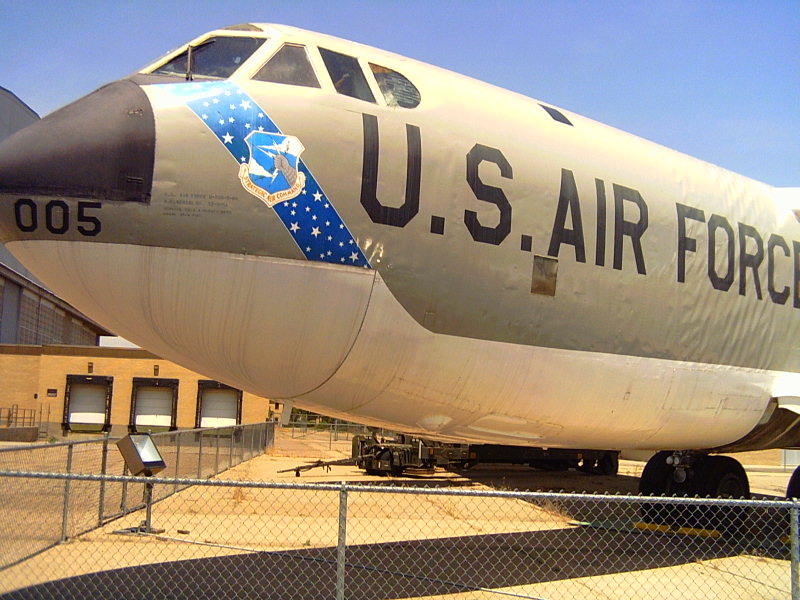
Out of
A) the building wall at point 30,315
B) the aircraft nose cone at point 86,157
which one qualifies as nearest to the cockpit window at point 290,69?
the aircraft nose cone at point 86,157

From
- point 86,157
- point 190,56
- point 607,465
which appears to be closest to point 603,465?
point 607,465

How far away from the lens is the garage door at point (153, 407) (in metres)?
42.2

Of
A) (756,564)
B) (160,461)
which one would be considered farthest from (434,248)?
(756,564)

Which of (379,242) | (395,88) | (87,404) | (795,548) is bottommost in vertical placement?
(87,404)

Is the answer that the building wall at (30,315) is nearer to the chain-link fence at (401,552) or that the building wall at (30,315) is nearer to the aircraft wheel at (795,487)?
the chain-link fence at (401,552)

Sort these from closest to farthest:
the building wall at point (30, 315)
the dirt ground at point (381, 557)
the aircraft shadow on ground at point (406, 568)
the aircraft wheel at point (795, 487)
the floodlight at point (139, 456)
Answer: the aircraft shadow on ground at point (406, 568) < the dirt ground at point (381, 557) < the floodlight at point (139, 456) < the aircraft wheel at point (795, 487) < the building wall at point (30, 315)

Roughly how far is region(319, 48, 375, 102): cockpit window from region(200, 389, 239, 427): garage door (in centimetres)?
3686

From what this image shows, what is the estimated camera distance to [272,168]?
21.3ft

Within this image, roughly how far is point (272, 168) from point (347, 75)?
1.39 meters

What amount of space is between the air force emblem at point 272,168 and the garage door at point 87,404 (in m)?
39.3

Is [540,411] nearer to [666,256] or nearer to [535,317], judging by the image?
[535,317]

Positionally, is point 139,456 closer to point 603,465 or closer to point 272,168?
point 272,168

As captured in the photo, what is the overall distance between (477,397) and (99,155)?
412cm

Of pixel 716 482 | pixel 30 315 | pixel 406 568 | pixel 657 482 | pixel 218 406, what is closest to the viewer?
pixel 406 568
